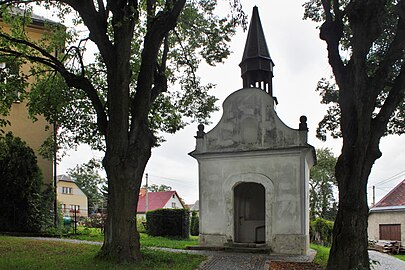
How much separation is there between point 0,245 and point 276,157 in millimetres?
10371

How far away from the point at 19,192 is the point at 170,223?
8046 millimetres

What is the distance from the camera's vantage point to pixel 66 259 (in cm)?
1107

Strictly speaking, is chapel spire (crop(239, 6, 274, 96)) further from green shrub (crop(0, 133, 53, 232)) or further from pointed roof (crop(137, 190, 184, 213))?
pointed roof (crop(137, 190, 184, 213))

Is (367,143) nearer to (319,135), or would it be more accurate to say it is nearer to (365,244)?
(365,244)

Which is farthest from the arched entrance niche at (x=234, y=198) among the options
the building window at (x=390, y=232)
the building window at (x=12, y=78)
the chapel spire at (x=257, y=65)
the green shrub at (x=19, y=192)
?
the building window at (x=390, y=232)

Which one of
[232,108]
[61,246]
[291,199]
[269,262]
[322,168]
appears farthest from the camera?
[322,168]

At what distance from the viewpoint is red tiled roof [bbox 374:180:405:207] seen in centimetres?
3381

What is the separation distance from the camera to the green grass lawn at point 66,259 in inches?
393

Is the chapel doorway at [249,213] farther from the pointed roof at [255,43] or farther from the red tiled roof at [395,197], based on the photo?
the red tiled roof at [395,197]

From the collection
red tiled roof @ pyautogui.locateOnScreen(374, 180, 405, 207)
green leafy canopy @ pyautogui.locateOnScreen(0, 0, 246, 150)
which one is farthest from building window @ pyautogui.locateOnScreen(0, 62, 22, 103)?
red tiled roof @ pyautogui.locateOnScreen(374, 180, 405, 207)

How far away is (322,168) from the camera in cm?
4966

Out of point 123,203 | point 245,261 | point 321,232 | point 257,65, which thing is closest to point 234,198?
point 245,261

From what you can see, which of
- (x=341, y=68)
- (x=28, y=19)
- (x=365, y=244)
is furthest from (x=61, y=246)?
(x=341, y=68)

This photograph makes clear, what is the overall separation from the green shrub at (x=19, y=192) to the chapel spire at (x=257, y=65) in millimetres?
11233
